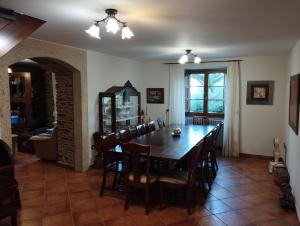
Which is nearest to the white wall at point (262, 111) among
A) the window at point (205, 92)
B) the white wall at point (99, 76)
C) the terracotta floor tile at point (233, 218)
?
the window at point (205, 92)

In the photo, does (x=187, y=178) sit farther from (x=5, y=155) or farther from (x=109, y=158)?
(x=5, y=155)

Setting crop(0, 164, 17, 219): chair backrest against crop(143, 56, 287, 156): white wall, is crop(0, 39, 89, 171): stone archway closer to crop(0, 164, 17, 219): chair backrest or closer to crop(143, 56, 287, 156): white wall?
crop(0, 164, 17, 219): chair backrest

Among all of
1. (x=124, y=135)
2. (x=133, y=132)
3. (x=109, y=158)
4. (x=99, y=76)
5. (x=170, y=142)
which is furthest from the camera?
(x=99, y=76)

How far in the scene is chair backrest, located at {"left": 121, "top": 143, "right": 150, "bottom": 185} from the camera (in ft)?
9.25

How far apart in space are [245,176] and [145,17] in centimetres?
330

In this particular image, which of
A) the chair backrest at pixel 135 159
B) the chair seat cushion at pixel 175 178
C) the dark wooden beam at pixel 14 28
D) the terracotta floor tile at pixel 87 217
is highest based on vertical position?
the dark wooden beam at pixel 14 28

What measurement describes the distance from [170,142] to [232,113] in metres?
2.48

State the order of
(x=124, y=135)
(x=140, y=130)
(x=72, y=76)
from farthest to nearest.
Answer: (x=140, y=130) < (x=72, y=76) < (x=124, y=135)

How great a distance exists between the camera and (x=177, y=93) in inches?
239

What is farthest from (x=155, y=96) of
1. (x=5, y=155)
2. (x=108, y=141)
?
(x=5, y=155)

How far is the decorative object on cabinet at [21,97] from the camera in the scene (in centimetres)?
712

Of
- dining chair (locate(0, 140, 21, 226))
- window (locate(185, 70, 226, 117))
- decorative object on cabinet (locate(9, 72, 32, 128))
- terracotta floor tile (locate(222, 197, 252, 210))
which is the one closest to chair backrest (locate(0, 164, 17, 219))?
dining chair (locate(0, 140, 21, 226))

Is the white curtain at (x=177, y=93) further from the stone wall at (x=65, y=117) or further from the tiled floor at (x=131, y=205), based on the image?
the stone wall at (x=65, y=117)

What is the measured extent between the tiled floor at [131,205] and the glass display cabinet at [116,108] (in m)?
1.00
